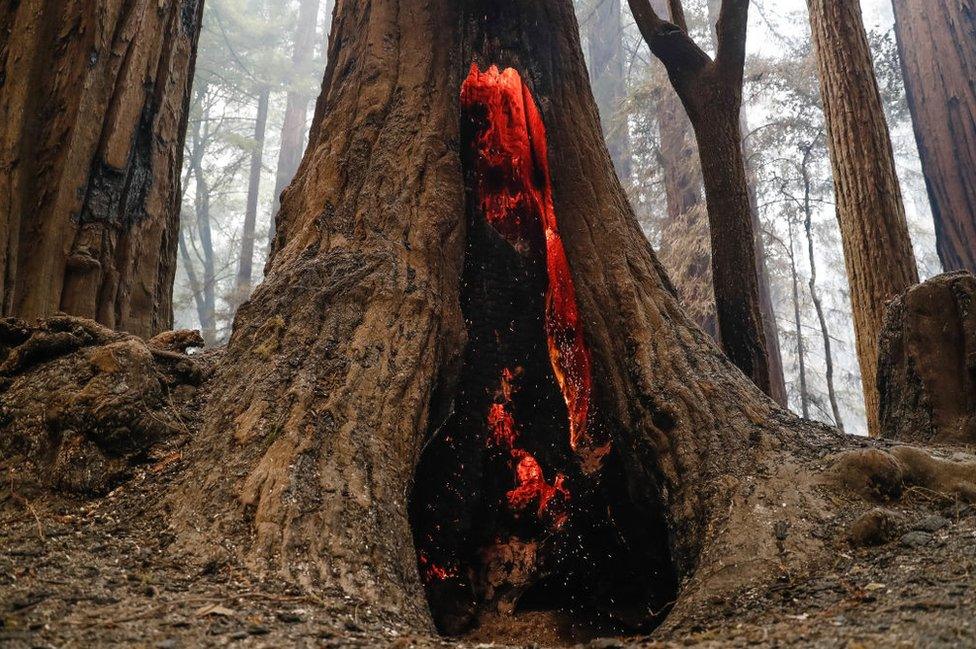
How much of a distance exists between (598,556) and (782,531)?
1.18 meters

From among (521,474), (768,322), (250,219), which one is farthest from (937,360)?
(250,219)

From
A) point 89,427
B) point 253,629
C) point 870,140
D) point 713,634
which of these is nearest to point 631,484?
point 713,634

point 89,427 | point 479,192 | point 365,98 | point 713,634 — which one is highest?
point 365,98

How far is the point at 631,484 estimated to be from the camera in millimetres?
3123

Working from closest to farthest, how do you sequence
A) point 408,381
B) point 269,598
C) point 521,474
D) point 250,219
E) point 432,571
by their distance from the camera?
point 269,598 → point 408,381 → point 432,571 → point 521,474 → point 250,219

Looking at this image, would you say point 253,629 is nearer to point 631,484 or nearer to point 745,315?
point 631,484

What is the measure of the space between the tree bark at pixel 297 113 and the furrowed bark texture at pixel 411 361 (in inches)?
673

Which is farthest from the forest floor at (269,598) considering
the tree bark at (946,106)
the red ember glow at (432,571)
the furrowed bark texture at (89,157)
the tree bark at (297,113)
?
the tree bark at (297,113)

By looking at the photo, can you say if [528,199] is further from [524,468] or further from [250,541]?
[250,541]

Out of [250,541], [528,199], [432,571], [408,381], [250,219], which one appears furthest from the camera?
[250,219]

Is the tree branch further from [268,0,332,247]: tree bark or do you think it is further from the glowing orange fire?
[268,0,332,247]: tree bark

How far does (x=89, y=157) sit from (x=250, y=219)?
19.6 m

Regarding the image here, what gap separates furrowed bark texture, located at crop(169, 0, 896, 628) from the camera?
2.17 m

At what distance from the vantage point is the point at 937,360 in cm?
346
